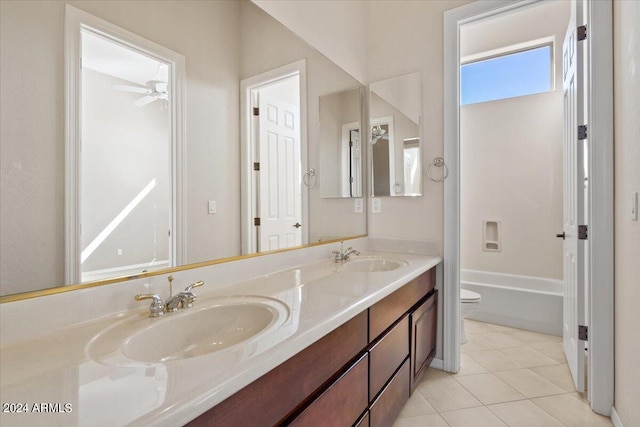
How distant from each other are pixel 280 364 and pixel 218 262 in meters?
0.63

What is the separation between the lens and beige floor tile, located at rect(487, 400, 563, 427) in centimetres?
156

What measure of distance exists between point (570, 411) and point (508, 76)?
2.96m

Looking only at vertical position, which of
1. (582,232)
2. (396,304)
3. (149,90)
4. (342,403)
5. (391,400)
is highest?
(149,90)

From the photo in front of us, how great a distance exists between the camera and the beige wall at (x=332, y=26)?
1.67m

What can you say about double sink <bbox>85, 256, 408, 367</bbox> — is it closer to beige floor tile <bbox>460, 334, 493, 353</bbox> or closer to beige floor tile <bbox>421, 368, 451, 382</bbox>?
beige floor tile <bbox>421, 368, 451, 382</bbox>

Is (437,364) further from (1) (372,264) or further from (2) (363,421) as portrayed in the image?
(2) (363,421)

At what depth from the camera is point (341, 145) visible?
2.18 metres

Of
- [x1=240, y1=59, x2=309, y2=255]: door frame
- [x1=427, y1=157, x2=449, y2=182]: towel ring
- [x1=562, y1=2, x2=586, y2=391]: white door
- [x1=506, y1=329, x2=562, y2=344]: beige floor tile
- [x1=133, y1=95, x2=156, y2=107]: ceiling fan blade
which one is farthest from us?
[x1=506, y1=329, x2=562, y2=344]: beige floor tile

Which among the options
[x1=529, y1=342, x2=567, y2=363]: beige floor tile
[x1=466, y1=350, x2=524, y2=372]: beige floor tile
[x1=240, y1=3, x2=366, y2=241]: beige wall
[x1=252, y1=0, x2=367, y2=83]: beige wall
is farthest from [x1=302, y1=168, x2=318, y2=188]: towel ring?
[x1=529, y1=342, x2=567, y2=363]: beige floor tile

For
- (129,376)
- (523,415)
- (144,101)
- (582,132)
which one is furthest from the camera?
(582,132)

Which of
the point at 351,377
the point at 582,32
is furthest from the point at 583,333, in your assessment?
the point at 582,32

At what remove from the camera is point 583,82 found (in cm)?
171

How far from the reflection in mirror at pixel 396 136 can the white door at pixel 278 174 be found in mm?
777

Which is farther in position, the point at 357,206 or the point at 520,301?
the point at 520,301
